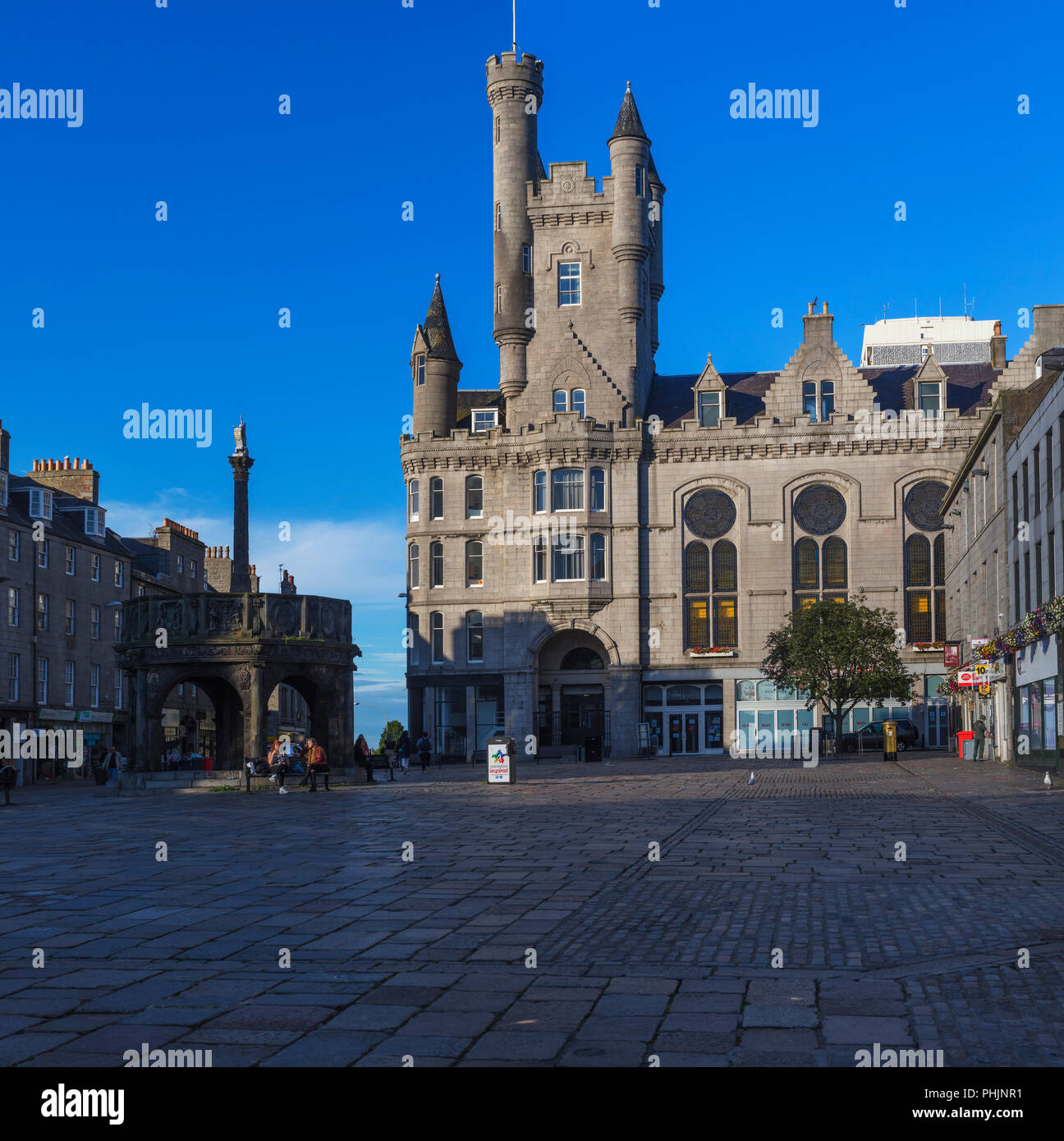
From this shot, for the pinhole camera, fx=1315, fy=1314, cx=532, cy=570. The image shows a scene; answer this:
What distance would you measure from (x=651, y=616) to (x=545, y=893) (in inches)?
1980

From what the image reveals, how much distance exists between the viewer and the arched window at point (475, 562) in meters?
64.5

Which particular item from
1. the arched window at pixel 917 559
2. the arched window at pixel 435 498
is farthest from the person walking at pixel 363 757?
the arched window at pixel 917 559

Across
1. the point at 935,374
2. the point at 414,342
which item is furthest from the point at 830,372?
the point at 414,342

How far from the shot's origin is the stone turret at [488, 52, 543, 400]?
65875mm

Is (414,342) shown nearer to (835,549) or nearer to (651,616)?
(651,616)

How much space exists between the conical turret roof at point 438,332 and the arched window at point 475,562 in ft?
34.1

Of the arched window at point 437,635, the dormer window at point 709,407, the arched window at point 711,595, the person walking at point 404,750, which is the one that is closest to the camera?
the person walking at point 404,750

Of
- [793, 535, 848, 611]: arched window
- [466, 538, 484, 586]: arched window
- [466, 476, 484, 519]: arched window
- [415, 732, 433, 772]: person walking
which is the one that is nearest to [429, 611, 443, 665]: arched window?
[466, 538, 484, 586]: arched window

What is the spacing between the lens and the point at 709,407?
63.8 meters

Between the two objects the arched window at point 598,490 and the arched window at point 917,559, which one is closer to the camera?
the arched window at point 917,559

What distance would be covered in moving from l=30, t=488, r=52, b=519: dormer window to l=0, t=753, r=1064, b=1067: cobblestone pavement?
144ft

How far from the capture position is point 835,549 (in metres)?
61.7

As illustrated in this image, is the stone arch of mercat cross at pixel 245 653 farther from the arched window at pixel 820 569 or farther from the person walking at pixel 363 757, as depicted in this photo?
the arched window at pixel 820 569

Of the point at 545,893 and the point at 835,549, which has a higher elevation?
the point at 835,549
